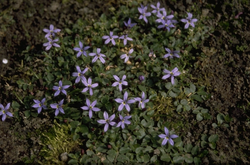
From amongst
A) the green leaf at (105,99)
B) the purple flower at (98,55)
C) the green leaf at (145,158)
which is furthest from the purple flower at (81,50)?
the green leaf at (145,158)

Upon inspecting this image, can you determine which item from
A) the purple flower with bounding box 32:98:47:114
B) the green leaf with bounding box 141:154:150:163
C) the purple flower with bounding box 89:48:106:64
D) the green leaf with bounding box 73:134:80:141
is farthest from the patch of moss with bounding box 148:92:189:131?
the purple flower with bounding box 32:98:47:114

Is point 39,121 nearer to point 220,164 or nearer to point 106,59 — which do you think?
point 106,59

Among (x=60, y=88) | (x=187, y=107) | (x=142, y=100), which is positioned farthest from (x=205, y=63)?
(x=60, y=88)

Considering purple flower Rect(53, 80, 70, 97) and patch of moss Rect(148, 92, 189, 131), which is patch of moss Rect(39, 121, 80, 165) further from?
patch of moss Rect(148, 92, 189, 131)

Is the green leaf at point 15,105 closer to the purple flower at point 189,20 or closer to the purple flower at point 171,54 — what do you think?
the purple flower at point 171,54

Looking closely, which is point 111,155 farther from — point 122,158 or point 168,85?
point 168,85

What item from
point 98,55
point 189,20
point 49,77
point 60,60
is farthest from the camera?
point 189,20
